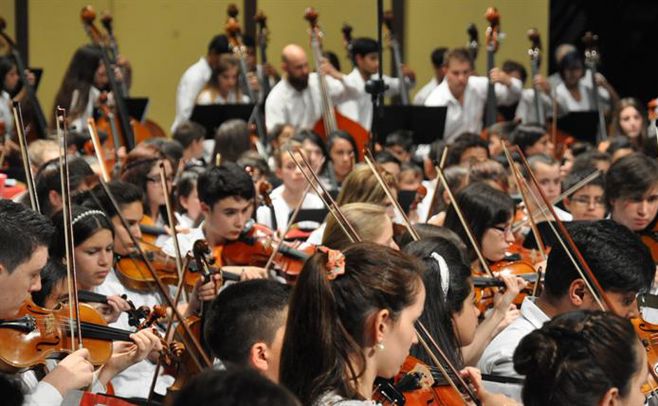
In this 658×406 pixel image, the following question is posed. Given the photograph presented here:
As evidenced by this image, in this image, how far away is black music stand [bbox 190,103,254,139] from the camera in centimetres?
772

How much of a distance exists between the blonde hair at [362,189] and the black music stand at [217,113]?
2952 mm

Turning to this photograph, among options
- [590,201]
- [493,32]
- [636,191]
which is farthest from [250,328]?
[493,32]

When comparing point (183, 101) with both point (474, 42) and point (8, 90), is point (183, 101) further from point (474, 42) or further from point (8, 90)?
point (474, 42)

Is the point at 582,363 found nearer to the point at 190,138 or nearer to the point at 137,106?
the point at 190,138

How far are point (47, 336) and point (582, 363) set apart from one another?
1.23m

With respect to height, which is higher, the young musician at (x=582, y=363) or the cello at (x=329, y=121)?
the young musician at (x=582, y=363)

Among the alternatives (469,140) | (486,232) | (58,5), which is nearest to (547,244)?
(486,232)

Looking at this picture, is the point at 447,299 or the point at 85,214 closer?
the point at 447,299

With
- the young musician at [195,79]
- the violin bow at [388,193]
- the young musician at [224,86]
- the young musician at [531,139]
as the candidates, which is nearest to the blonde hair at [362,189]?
the violin bow at [388,193]

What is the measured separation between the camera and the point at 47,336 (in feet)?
9.61

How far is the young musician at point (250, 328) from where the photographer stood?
2.68 meters

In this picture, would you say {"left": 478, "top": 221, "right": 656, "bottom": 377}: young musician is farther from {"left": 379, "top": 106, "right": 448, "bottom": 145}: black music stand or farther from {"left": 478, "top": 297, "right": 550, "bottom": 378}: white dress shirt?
{"left": 379, "top": 106, "right": 448, "bottom": 145}: black music stand

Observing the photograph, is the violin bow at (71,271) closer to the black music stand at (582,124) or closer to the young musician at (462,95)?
the young musician at (462,95)

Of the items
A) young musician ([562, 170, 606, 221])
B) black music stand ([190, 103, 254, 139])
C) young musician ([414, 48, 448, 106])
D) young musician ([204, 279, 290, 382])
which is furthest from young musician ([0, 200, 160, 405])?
young musician ([414, 48, 448, 106])
